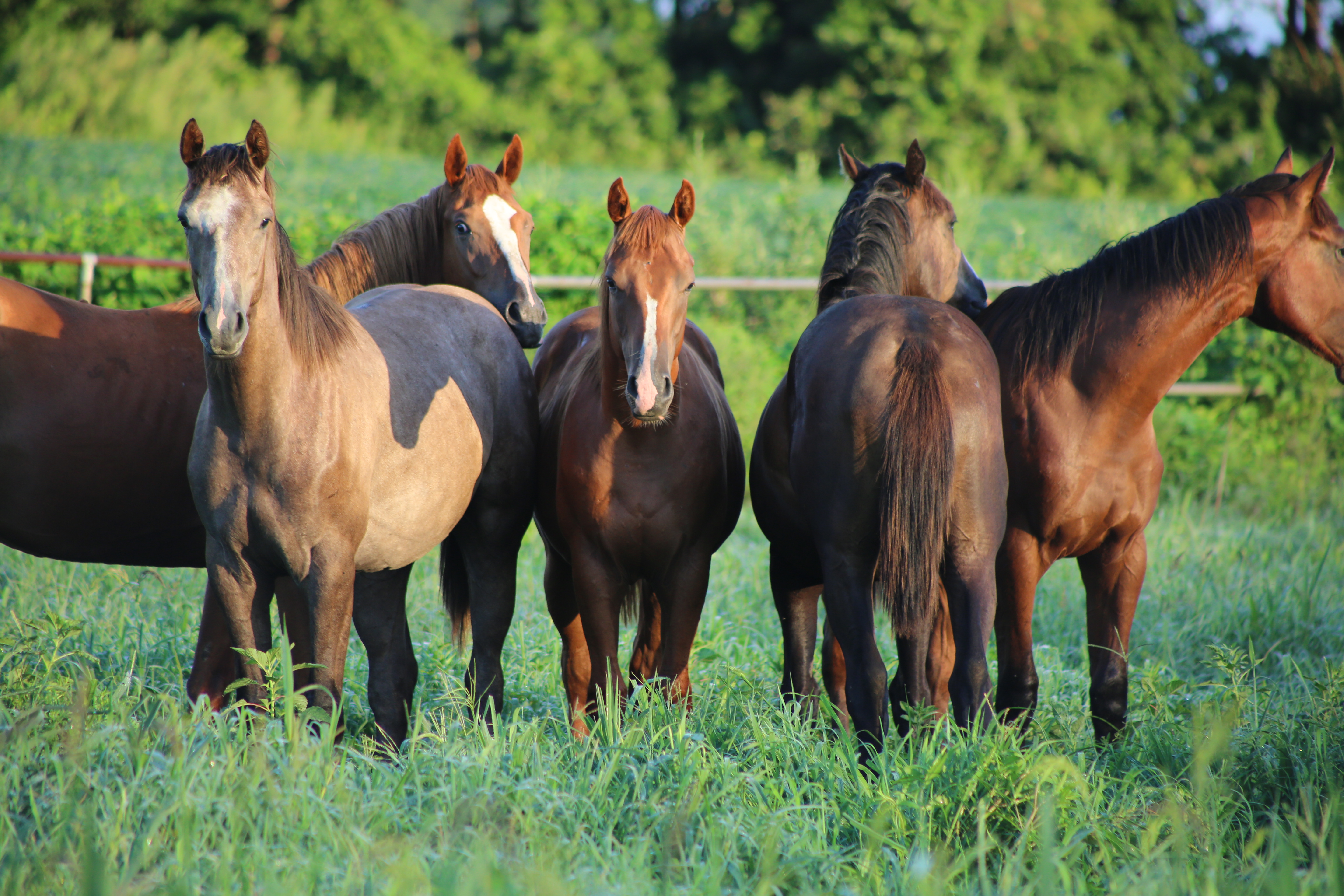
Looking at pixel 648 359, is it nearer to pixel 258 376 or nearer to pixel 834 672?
pixel 258 376

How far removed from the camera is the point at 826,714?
3.20 meters

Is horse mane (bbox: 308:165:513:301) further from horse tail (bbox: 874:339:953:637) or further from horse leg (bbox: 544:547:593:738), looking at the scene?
horse tail (bbox: 874:339:953:637)

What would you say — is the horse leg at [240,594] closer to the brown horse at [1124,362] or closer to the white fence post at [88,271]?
the brown horse at [1124,362]

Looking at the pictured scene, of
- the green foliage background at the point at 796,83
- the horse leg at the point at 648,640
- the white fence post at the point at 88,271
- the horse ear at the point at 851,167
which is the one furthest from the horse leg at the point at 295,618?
the green foliage background at the point at 796,83

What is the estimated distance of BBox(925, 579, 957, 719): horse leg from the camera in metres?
3.18

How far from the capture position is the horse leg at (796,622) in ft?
11.6

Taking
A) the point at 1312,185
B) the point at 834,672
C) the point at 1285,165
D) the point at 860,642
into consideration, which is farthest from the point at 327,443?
the point at 1285,165

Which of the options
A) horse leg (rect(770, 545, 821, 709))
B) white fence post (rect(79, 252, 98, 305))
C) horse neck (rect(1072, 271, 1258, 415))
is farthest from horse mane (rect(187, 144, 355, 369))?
white fence post (rect(79, 252, 98, 305))

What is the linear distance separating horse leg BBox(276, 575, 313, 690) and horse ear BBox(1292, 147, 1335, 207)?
357cm

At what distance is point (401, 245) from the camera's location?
4.00 meters

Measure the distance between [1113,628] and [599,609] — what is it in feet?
5.90

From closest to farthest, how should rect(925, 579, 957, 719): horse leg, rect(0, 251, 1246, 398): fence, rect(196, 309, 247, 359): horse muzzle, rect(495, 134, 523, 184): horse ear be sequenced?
rect(196, 309, 247, 359): horse muzzle < rect(925, 579, 957, 719): horse leg < rect(495, 134, 523, 184): horse ear < rect(0, 251, 1246, 398): fence

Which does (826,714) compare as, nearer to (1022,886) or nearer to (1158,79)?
(1022,886)

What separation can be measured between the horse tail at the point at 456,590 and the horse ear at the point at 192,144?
5.83 ft
